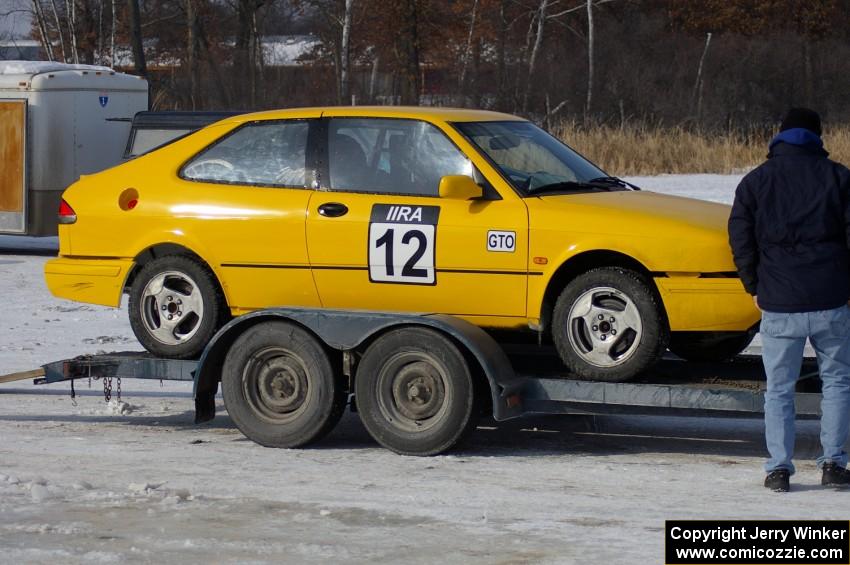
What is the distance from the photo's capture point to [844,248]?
267 inches

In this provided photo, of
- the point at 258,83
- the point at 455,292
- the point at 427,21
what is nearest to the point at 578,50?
the point at 427,21

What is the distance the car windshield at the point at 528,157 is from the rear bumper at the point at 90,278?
2193mm

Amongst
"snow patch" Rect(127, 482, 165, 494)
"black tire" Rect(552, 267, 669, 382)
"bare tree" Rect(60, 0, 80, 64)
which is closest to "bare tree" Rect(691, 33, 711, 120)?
"bare tree" Rect(60, 0, 80, 64)

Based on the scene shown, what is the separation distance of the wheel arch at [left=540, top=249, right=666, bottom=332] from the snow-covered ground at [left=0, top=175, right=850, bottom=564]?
0.83 metres

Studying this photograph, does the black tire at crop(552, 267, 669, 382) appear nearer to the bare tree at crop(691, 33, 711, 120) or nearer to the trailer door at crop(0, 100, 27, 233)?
the trailer door at crop(0, 100, 27, 233)

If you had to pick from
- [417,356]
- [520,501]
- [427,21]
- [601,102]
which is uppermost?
[427,21]

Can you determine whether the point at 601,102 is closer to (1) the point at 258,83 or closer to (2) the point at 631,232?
(1) the point at 258,83

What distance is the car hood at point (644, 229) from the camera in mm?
7348

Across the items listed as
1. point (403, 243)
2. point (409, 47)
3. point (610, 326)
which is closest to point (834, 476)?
point (610, 326)

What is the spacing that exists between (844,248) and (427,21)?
140ft

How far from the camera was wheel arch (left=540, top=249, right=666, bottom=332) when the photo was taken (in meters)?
7.58

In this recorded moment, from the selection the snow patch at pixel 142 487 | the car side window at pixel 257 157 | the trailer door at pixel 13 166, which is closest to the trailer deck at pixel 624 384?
the car side window at pixel 257 157

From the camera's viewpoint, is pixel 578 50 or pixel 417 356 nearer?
pixel 417 356

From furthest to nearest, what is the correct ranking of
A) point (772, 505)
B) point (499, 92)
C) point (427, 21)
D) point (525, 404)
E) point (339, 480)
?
point (427, 21) < point (499, 92) < point (525, 404) < point (339, 480) < point (772, 505)
